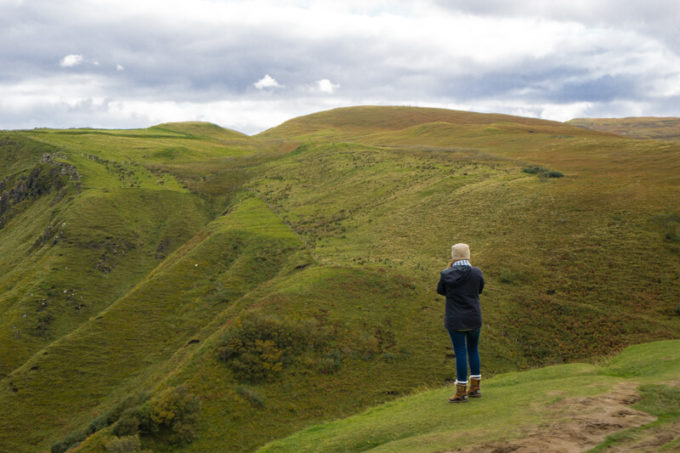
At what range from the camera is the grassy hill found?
2161 centimetres

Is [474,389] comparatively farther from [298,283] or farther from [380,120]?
[380,120]

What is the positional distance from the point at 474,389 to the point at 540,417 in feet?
8.84

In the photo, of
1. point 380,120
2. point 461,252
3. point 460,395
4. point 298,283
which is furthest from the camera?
point 380,120

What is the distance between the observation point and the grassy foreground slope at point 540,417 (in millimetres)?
8242

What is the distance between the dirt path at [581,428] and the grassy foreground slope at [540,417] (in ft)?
0.05

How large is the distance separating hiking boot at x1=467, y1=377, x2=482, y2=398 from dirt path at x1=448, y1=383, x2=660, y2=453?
2168 mm

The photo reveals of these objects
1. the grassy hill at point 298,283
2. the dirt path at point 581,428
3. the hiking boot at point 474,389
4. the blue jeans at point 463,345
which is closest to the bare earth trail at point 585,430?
the dirt path at point 581,428

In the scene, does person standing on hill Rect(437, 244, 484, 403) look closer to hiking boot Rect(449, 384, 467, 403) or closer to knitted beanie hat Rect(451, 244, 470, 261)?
knitted beanie hat Rect(451, 244, 470, 261)

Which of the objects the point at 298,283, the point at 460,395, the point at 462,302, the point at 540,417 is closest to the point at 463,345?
the point at 462,302

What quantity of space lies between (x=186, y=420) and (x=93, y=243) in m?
44.8

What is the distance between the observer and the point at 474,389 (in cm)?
1216

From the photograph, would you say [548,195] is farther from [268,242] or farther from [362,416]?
[362,416]

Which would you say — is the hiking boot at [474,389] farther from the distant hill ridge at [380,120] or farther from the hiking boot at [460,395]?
the distant hill ridge at [380,120]

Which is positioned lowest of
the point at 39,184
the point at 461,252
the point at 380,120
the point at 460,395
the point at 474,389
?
the point at 460,395
